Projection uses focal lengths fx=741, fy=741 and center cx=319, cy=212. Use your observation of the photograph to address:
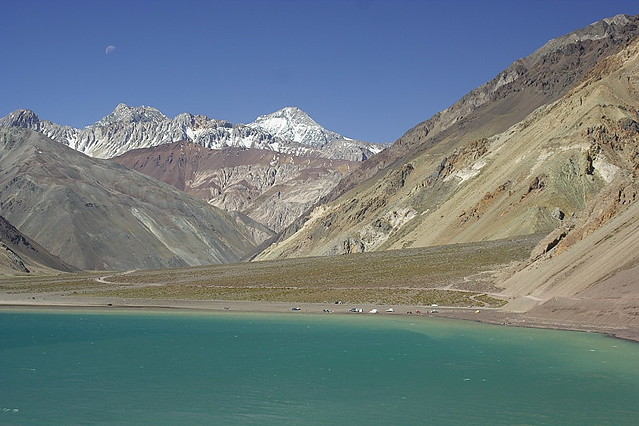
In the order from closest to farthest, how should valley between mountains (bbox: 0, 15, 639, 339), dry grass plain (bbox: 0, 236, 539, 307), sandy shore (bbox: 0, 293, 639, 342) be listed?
sandy shore (bbox: 0, 293, 639, 342) → valley between mountains (bbox: 0, 15, 639, 339) → dry grass plain (bbox: 0, 236, 539, 307)

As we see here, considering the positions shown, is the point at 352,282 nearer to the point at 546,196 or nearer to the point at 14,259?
the point at 546,196

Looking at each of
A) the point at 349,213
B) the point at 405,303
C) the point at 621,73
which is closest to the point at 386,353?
the point at 405,303

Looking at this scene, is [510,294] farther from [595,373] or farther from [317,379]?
[317,379]

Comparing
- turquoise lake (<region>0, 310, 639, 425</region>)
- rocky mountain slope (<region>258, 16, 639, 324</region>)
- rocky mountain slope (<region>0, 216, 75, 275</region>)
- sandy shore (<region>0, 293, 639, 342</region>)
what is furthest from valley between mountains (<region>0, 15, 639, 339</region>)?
turquoise lake (<region>0, 310, 639, 425</region>)

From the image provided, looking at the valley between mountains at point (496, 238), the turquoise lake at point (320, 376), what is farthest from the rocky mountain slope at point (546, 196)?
the turquoise lake at point (320, 376)

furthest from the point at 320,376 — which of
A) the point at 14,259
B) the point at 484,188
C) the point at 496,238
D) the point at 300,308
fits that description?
the point at 14,259

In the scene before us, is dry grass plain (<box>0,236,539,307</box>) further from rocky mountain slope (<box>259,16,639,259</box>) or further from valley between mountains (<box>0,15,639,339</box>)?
rocky mountain slope (<box>259,16,639,259</box>)
